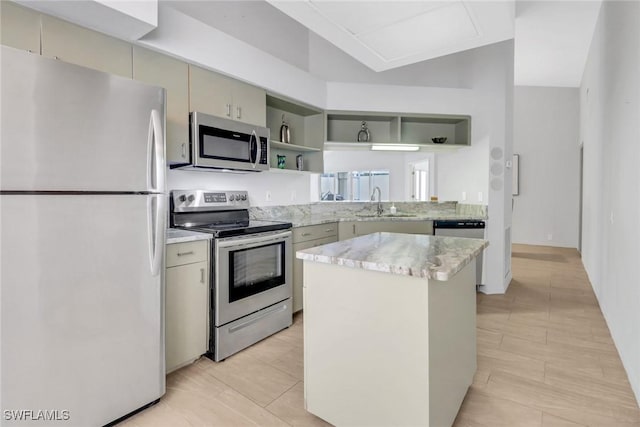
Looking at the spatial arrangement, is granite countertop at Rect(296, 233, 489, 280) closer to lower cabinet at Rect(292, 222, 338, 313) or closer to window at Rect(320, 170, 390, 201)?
lower cabinet at Rect(292, 222, 338, 313)

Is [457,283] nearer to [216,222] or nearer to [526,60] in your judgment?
[216,222]

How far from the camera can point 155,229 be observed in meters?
1.89

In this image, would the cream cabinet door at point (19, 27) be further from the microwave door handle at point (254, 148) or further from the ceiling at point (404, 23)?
the microwave door handle at point (254, 148)

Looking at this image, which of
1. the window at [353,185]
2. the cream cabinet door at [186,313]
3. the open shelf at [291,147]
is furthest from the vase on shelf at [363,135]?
the cream cabinet door at [186,313]

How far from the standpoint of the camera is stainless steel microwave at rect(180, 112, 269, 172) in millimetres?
2617

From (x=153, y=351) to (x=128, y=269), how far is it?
52cm

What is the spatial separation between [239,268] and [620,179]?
3057 mm

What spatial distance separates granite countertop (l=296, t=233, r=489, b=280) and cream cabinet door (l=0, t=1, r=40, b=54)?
1.84 meters

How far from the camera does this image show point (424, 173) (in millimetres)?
4730

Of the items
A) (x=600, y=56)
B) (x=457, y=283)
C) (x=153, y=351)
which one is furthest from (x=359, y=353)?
(x=600, y=56)

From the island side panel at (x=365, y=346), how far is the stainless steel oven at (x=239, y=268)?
95 centimetres

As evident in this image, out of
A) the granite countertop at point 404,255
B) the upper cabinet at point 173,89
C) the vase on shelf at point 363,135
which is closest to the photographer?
the granite countertop at point 404,255

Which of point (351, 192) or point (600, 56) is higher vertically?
point (600, 56)

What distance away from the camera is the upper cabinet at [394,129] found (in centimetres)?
429
